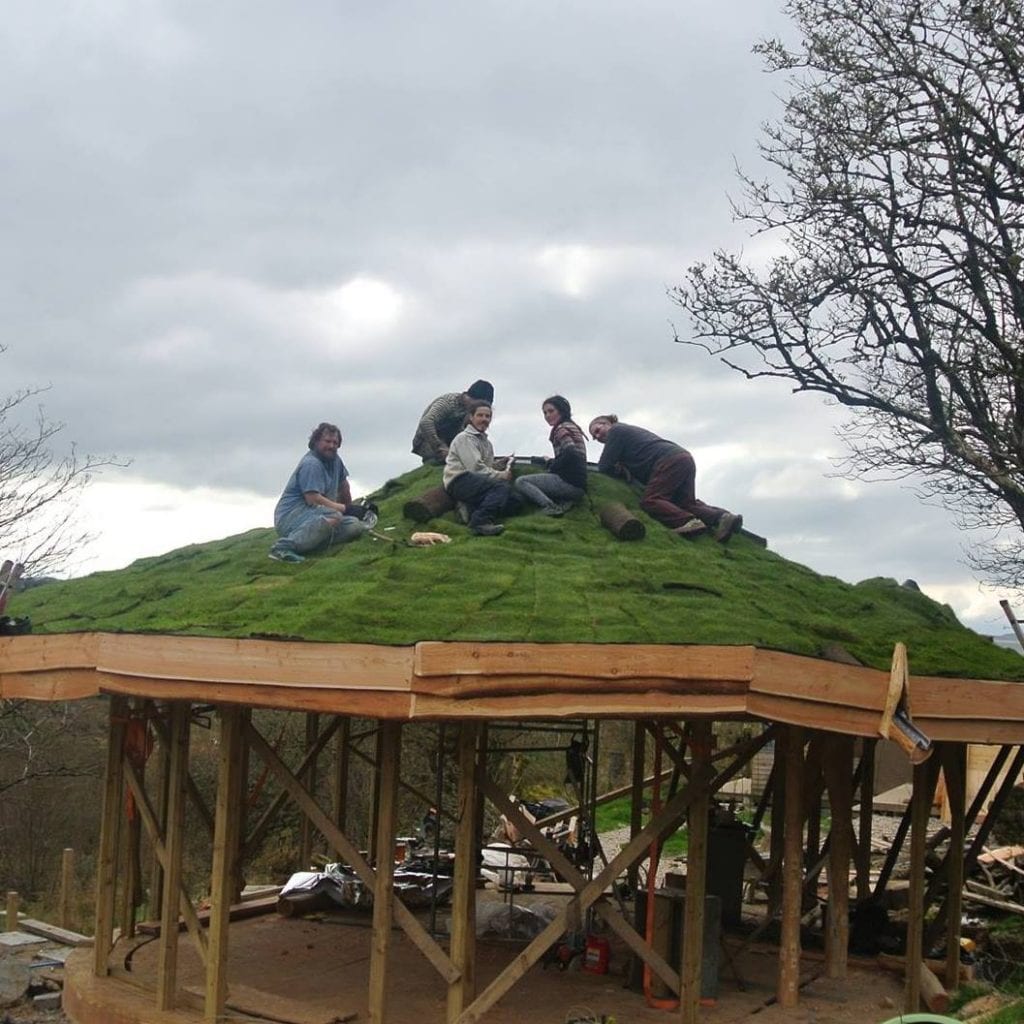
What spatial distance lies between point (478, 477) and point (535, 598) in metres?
2.45

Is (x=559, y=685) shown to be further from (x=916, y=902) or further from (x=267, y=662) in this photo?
(x=916, y=902)

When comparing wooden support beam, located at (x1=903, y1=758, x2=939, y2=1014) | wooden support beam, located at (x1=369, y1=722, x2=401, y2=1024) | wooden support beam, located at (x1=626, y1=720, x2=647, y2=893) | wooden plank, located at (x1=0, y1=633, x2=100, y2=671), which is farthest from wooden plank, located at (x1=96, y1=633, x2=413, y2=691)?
wooden support beam, located at (x1=626, y1=720, x2=647, y2=893)

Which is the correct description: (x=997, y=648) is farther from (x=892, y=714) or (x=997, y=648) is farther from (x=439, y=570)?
(x=439, y=570)

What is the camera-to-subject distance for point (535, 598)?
384 inches

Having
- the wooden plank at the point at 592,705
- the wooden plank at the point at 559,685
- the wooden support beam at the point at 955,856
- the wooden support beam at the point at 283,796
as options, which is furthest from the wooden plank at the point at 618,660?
the wooden support beam at the point at 955,856

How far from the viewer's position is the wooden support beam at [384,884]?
910 centimetres

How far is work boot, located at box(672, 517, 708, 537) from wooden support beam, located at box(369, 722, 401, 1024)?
428cm

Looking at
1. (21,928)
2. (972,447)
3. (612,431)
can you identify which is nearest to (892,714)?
(612,431)

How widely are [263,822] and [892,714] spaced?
7.76 meters

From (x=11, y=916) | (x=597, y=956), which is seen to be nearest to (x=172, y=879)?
(x=597, y=956)

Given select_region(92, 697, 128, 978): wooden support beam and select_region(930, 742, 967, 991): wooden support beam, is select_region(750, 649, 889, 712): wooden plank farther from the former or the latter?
select_region(92, 697, 128, 978): wooden support beam

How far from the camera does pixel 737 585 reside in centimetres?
1120

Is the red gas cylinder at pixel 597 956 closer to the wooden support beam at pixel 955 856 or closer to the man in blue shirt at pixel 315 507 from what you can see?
the wooden support beam at pixel 955 856

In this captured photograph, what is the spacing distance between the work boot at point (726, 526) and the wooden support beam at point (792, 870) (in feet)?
9.16
